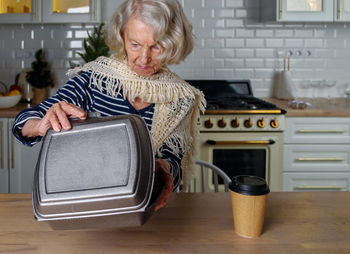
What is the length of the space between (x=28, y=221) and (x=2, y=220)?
7cm

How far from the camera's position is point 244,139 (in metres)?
2.92

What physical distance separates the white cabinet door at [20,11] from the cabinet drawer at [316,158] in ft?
6.82

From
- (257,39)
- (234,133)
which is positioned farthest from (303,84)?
(234,133)

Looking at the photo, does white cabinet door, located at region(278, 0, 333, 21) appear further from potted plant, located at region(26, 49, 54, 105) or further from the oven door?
potted plant, located at region(26, 49, 54, 105)

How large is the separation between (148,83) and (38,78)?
2.10m

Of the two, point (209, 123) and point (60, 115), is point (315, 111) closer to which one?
point (209, 123)

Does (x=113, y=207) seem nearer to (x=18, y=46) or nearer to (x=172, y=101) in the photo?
(x=172, y=101)

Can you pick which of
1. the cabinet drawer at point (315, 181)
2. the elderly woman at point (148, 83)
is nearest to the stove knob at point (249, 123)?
the cabinet drawer at point (315, 181)

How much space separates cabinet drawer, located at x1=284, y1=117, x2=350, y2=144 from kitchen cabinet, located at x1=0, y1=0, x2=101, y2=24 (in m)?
1.63

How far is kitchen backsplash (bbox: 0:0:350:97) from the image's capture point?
3502mm

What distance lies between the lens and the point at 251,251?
0.93m

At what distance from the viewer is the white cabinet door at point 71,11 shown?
312cm

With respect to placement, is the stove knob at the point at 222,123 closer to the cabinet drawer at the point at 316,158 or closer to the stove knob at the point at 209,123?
the stove knob at the point at 209,123

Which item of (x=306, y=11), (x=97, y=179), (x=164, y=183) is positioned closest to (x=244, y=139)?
(x=306, y=11)
